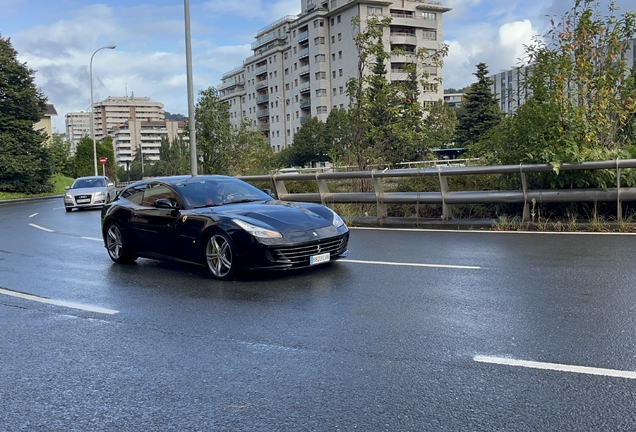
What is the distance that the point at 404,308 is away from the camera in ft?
19.8

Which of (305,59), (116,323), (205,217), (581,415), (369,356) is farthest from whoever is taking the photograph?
(305,59)

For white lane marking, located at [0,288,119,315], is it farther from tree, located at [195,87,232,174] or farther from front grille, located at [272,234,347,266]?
tree, located at [195,87,232,174]

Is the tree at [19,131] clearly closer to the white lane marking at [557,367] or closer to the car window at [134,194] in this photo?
the car window at [134,194]

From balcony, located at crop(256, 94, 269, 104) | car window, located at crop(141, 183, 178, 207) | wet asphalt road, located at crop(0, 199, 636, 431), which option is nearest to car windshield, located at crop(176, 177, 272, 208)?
car window, located at crop(141, 183, 178, 207)

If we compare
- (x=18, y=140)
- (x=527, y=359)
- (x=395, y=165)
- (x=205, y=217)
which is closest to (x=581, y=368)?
(x=527, y=359)

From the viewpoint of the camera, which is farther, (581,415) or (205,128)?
(205,128)

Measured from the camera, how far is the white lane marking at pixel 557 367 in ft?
13.3

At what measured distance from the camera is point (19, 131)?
1715 inches

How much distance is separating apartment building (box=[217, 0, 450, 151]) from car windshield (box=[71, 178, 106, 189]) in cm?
5434

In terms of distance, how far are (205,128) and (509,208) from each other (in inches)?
660

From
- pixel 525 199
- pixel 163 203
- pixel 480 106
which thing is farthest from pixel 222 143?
pixel 480 106

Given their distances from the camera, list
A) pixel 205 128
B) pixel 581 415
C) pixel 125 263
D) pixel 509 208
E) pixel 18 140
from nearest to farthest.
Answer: pixel 581 415, pixel 125 263, pixel 509 208, pixel 205 128, pixel 18 140

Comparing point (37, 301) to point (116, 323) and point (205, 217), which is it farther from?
Result: point (205, 217)

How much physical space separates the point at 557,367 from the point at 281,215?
4.56 metres
